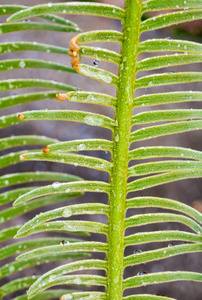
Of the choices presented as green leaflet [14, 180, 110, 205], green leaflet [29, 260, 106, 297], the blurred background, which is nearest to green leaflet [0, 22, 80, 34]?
green leaflet [14, 180, 110, 205]

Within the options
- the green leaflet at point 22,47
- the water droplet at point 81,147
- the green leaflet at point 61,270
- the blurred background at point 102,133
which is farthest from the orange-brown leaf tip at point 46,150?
the blurred background at point 102,133

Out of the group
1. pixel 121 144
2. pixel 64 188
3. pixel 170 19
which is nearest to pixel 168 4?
pixel 170 19

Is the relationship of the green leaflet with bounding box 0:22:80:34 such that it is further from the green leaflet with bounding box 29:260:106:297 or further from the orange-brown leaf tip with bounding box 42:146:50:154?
the green leaflet with bounding box 29:260:106:297

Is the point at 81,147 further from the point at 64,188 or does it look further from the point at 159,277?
the point at 159,277

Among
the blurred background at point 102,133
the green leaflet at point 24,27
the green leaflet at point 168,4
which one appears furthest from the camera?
the blurred background at point 102,133

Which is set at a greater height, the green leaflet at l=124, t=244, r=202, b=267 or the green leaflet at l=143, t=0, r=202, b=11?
the green leaflet at l=143, t=0, r=202, b=11

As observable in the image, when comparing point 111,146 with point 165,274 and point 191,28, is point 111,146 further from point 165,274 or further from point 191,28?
point 191,28

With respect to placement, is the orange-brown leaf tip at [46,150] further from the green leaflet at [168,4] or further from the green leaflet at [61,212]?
the green leaflet at [168,4]

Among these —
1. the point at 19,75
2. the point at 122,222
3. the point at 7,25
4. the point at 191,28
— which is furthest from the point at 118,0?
the point at 122,222
